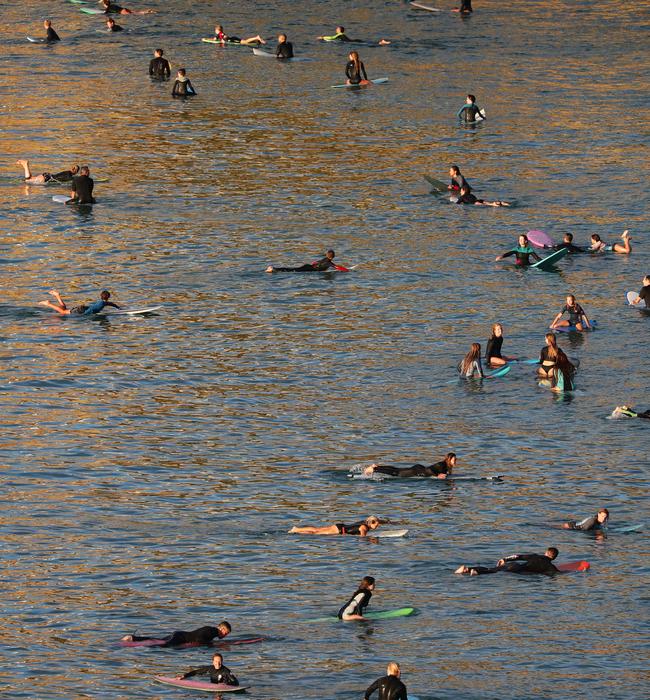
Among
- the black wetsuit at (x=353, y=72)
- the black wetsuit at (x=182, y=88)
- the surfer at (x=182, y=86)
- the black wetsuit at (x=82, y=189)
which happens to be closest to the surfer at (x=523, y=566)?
the black wetsuit at (x=82, y=189)

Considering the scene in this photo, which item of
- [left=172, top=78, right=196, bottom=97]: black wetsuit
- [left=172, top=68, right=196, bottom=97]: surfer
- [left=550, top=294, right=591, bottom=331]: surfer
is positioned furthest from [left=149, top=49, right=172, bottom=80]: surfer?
[left=550, top=294, right=591, bottom=331]: surfer

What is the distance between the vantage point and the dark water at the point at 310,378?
31141 mm

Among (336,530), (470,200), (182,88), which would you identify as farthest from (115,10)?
(336,530)

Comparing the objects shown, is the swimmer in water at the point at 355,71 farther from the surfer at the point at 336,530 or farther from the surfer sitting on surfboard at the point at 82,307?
the surfer at the point at 336,530

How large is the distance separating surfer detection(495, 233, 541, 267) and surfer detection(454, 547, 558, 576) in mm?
23184

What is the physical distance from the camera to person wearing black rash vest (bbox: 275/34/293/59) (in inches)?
3410

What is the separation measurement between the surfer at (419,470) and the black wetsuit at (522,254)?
18.5m

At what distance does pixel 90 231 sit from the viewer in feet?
196

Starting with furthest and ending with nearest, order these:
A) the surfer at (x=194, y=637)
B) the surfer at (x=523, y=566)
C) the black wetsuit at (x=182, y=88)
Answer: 1. the black wetsuit at (x=182, y=88)
2. the surfer at (x=523, y=566)
3. the surfer at (x=194, y=637)

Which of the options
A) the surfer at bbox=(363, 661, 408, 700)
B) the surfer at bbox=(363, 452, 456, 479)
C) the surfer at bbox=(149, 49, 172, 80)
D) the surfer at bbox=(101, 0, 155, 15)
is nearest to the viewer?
the surfer at bbox=(363, 661, 408, 700)

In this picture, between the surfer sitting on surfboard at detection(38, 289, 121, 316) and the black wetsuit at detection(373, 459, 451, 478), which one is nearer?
the black wetsuit at detection(373, 459, 451, 478)

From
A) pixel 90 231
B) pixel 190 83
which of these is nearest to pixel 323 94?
pixel 190 83

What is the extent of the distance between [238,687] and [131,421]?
1486 cm

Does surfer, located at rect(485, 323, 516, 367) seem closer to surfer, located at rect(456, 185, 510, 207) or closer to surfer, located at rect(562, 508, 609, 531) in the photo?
surfer, located at rect(562, 508, 609, 531)
